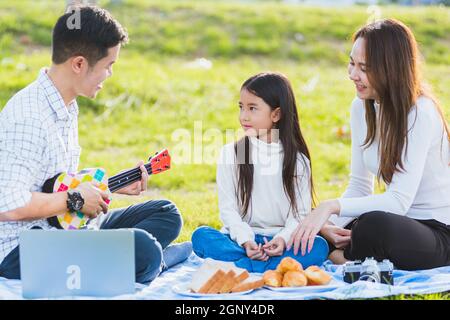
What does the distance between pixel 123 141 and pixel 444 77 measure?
4.47 metres

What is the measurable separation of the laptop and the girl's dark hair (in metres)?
0.99

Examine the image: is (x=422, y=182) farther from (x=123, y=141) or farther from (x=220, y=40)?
(x=220, y=40)

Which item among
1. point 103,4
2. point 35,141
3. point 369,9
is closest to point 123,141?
point 103,4

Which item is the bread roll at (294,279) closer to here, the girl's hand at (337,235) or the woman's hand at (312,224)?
the woman's hand at (312,224)

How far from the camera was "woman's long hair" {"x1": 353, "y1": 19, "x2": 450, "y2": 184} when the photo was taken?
413 cm

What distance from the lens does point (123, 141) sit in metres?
8.41

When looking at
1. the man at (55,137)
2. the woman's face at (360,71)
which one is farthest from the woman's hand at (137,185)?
Answer: the woman's face at (360,71)

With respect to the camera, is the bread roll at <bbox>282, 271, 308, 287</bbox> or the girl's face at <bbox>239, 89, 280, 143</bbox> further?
the girl's face at <bbox>239, 89, 280, 143</bbox>

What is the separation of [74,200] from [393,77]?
67.3 inches

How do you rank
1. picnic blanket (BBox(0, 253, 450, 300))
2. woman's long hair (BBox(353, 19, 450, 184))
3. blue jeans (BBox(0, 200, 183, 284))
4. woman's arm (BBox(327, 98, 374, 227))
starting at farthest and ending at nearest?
woman's arm (BBox(327, 98, 374, 227)) < blue jeans (BBox(0, 200, 183, 284)) < woman's long hair (BBox(353, 19, 450, 184)) < picnic blanket (BBox(0, 253, 450, 300))

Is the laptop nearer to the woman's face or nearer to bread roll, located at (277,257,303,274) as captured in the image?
bread roll, located at (277,257,303,274)

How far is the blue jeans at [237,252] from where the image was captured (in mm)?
4191

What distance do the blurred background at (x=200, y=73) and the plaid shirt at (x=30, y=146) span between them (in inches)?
71.4

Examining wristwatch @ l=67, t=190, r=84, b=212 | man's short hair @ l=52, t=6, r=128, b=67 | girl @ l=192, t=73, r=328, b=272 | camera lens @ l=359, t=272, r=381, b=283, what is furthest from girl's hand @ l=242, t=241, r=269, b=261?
man's short hair @ l=52, t=6, r=128, b=67
